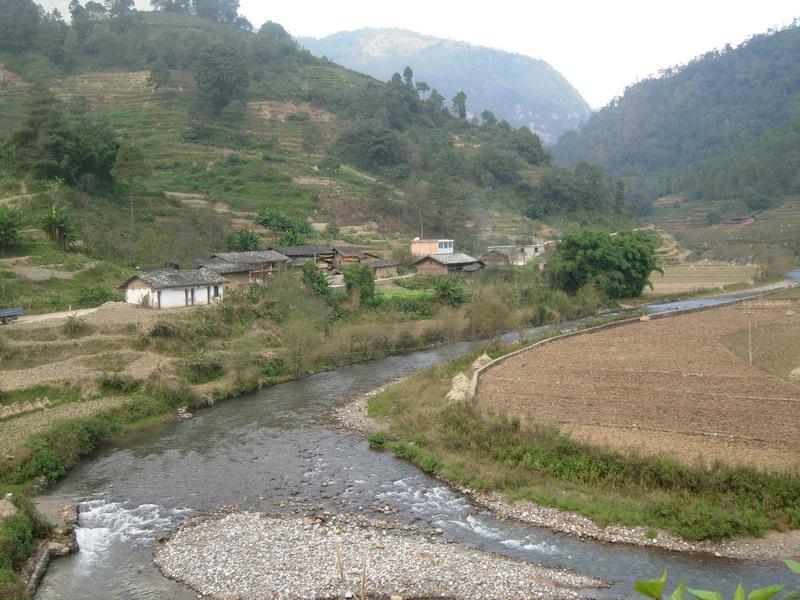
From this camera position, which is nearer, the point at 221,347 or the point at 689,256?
the point at 221,347

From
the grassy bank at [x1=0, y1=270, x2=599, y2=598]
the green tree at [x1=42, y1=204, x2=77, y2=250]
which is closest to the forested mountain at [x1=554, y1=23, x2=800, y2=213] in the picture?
the grassy bank at [x1=0, y1=270, x2=599, y2=598]

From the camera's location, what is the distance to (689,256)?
7544cm

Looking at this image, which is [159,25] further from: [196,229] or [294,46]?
[196,229]

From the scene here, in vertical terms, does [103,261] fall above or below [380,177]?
below

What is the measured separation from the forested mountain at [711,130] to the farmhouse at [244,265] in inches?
2921

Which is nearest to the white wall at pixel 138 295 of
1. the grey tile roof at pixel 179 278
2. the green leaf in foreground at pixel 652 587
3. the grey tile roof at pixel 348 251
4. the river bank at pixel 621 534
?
the grey tile roof at pixel 179 278

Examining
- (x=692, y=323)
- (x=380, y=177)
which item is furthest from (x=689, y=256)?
(x=692, y=323)

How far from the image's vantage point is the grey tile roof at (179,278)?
33156mm

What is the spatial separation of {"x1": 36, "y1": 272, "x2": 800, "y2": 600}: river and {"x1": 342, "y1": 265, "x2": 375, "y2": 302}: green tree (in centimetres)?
1277

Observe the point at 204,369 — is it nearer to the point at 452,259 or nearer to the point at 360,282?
the point at 360,282

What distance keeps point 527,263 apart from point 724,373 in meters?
32.6

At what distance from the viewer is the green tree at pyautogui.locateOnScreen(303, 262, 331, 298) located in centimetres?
3891

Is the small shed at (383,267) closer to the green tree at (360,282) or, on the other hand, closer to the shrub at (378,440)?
the green tree at (360,282)

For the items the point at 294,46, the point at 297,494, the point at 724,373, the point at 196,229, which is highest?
the point at 294,46
